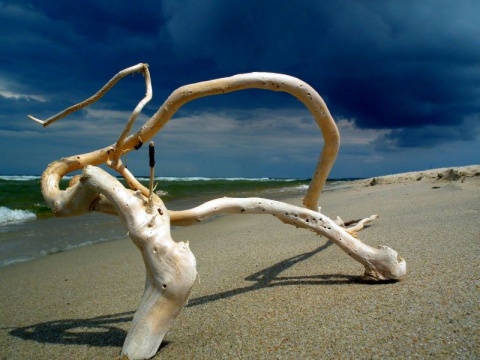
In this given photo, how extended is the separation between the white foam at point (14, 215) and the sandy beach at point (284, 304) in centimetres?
601

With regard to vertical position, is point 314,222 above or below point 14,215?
above

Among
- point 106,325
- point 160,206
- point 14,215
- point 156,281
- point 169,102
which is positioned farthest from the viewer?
point 14,215

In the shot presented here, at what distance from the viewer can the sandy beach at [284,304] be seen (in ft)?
6.66

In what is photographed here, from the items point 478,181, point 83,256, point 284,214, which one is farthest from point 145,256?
point 478,181

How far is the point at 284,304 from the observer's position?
8.83 ft

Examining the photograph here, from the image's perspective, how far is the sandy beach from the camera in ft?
6.66

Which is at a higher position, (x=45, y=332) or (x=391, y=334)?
(x=391, y=334)

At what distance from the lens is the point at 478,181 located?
9688 mm

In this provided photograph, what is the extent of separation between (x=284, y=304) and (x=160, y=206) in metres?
1.14

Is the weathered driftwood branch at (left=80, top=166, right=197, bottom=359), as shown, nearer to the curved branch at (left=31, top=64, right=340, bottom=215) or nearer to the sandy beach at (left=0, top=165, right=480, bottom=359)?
the sandy beach at (left=0, top=165, right=480, bottom=359)

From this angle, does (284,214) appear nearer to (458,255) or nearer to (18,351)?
(458,255)

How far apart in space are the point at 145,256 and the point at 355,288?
163 centimetres

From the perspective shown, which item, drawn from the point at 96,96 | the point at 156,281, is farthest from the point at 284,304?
the point at 96,96

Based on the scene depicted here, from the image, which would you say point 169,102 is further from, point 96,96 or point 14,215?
point 14,215
